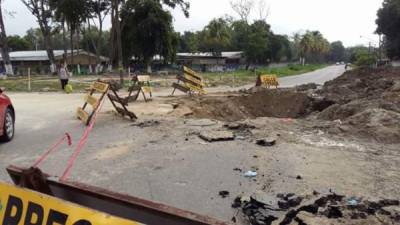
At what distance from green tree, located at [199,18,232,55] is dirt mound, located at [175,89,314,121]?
71.4 meters

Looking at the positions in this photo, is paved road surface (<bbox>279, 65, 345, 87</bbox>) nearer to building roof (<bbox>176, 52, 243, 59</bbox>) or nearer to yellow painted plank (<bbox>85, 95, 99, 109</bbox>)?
yellow painted plank (<bbox>85, 95, 99, 109</bbox>)

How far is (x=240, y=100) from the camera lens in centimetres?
2181

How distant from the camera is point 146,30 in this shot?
56.5m

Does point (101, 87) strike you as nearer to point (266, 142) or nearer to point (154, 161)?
point (154, 161)

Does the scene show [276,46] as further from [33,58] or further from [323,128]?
[323,128]

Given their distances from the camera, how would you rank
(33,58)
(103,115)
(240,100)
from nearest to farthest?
(103,115), (240,100), (33,58)

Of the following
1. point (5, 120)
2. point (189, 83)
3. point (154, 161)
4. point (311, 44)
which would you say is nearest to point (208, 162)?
point (154, 161)

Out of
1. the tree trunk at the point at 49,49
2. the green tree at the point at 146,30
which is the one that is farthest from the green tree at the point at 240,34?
the tree trunk at the point at 49,49

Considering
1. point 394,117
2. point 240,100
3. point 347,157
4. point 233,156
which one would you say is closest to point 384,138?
point 394,117

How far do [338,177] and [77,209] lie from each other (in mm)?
4831

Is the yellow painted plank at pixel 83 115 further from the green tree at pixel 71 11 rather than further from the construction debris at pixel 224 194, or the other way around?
the green tree at pixel 71 11

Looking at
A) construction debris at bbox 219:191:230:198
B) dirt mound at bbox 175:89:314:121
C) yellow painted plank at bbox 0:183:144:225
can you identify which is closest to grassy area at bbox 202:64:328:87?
dirt mound at bbox 175:89:314:121

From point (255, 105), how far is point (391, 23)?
183ft

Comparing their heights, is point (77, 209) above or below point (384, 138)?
above
